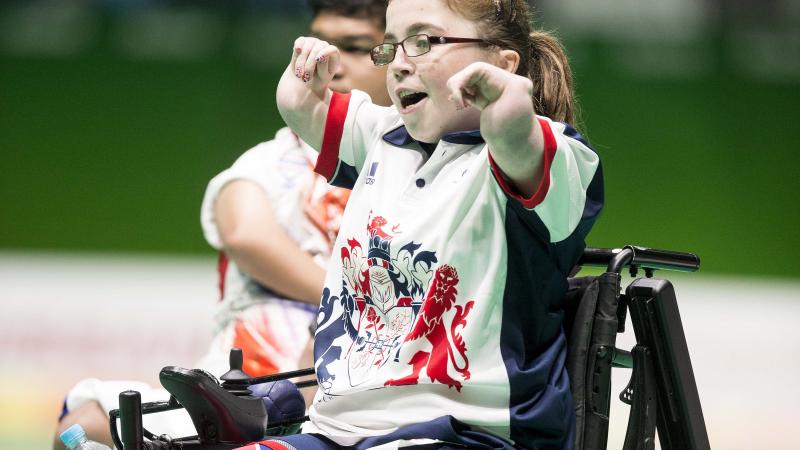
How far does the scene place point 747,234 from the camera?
496cm

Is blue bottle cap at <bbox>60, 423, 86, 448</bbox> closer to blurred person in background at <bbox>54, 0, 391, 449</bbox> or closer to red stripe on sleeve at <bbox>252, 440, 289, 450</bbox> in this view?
red stripe on sleeve at <bbox>252, 440, 289, 450</bbox>

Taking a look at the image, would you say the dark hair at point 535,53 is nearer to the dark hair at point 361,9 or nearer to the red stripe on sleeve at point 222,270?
the dark hair at point 361,9

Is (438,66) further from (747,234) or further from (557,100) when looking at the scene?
(747,234)

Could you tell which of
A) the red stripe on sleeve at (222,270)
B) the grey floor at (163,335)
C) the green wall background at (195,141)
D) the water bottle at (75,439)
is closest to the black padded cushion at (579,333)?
the water bottle at (75,439)

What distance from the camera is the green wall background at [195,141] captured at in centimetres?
475

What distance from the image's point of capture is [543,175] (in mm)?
Answer: 1466

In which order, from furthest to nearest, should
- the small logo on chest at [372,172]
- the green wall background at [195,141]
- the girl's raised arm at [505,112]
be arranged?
the green wall background at [195,141]
the small logo on chest at [372,172]
the girl's raised arm at [505,112]

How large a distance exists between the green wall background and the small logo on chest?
9.76ft

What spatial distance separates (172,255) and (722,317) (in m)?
A: 2.22

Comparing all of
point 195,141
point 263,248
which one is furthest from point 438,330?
point 195,141

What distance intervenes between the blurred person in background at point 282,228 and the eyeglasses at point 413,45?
34.4 inches

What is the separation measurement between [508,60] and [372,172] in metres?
0.26

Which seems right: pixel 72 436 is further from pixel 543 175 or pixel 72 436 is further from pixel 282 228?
pixel 282 228

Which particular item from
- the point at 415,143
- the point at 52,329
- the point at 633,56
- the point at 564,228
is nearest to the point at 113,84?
the point at 52,329
